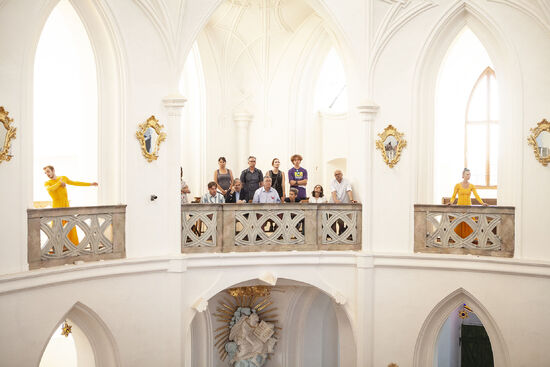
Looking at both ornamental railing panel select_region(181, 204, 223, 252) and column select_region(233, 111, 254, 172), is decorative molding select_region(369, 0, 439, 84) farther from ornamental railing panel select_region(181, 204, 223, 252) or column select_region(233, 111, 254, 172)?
column select_region(233, 111, 254, 172)

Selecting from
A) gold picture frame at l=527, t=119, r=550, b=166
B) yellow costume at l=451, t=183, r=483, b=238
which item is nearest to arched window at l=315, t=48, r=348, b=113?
yellow costume at l=451, t=183, r=483, b=238

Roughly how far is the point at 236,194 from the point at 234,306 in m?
3.80

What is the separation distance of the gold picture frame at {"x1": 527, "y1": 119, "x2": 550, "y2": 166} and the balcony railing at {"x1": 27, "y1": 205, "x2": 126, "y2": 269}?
828cm

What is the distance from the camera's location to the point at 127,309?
13930mm

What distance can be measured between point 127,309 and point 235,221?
2.85 m

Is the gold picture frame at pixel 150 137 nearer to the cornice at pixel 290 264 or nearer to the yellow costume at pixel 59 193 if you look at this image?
the yellow costume at pixel 59 193

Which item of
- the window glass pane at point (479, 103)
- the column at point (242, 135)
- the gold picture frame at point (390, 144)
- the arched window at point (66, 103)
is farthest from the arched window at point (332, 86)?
the arched window at point (66, 103)

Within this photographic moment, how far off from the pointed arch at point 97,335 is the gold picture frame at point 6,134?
3389 mm

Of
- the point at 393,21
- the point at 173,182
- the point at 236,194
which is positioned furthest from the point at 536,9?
the point at 173,182

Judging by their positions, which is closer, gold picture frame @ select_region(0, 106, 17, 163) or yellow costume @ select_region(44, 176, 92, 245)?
gold picture frame @ select_region(0, 106, 17, 163)

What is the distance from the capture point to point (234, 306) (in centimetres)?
1775

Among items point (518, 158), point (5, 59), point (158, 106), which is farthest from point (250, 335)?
Answer: point (5, 59)

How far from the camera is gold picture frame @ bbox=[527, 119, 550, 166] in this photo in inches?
542

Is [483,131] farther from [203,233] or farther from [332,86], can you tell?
[203,233]
